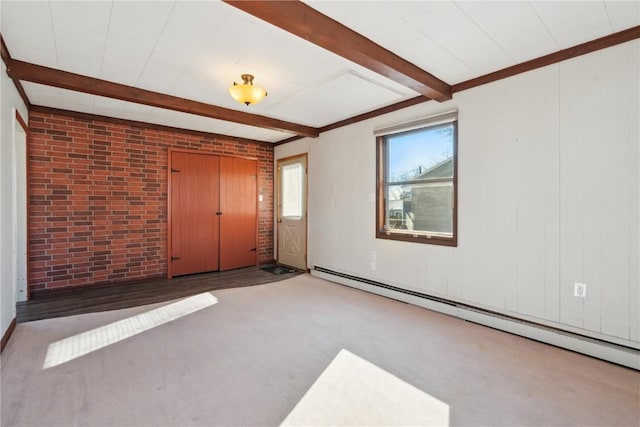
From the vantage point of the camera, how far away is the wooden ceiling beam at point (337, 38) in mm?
1887

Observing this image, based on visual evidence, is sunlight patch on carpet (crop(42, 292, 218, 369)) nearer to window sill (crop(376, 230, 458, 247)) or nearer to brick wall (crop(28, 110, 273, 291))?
brick wall (crop(28, 110, 273, 291))

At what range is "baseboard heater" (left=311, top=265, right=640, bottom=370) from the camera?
92.1 inches

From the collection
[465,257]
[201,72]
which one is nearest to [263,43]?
[201,72]

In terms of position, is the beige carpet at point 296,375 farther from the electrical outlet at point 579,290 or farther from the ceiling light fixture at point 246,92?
the ceiling light fixture at point 246,92

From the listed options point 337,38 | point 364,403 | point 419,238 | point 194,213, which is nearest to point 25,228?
point 194,213

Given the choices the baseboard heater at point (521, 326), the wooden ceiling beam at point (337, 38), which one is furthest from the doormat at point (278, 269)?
the wooden ceiling beam at point (337, 38)

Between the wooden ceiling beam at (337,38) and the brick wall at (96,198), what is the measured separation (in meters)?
3.77

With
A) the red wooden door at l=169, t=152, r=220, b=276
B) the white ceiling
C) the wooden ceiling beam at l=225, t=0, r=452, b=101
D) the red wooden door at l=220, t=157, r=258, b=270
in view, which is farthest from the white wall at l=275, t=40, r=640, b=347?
the red wooden door at l=169, t=152, r=220, b=276

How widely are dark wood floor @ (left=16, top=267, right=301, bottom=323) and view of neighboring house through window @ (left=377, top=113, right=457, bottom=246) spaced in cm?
221

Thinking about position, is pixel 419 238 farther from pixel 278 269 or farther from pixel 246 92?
pixel 278 269

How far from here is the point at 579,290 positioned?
2525 mm

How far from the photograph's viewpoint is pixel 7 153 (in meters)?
2.76

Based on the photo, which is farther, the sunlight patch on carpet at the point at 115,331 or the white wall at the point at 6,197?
the white wall at the point at 6,197

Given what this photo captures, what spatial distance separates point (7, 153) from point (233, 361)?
2.75m
